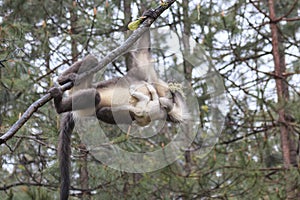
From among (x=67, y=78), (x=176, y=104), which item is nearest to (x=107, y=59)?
(x=176, y=104)

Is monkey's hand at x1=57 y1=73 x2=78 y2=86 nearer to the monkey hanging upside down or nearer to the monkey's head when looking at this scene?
the monkey hanging upside down

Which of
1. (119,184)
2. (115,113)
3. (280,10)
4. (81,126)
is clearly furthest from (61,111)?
(280,10)

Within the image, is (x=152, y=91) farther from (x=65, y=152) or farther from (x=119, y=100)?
(x=65, y=152)

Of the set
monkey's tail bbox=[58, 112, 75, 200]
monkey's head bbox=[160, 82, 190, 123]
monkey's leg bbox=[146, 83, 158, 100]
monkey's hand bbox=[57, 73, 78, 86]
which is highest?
monkey's hand bbox=[57, 73, 78, 86]

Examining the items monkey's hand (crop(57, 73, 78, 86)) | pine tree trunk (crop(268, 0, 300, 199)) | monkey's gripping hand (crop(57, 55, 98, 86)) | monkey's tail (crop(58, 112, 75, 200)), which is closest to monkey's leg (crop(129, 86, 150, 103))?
monkey's gripping hand (crop(57, 55, 98, 86))

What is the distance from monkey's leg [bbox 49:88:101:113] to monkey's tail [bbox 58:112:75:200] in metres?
0.12

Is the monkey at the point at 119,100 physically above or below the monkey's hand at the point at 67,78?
below

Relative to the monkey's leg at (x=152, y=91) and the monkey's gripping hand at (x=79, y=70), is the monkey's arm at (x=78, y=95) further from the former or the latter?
the monkey's leg at (x=152, y=91)

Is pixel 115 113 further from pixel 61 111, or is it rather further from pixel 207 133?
pixel 207 133

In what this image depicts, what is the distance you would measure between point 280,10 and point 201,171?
2585 mm

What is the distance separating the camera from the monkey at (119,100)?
3549mm

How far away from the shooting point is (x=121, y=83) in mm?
3820

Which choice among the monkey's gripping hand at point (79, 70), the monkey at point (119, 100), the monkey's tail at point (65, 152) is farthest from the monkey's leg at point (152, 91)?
the monkey's tail at point (65, 152)

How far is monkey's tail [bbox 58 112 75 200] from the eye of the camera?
351 centimetres
